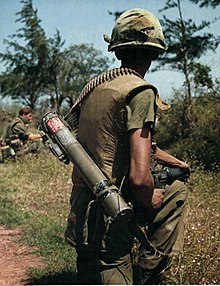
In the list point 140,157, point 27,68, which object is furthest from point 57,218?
point 27,68

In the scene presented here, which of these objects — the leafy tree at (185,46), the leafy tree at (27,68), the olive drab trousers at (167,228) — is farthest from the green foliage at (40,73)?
the olive drab trousers at (167,228)

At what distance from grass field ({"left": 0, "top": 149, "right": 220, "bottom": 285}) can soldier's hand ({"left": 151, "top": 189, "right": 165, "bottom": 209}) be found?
1.04m

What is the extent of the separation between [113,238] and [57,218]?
3.10 m

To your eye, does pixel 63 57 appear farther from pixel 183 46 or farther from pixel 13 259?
pixel 13 259

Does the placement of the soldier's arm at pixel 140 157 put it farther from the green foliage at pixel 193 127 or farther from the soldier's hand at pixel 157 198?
the green foliage at pixel 193 127

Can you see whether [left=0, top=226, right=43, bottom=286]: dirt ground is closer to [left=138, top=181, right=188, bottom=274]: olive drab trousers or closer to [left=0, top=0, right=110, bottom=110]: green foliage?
[left=138, top=181, right=188, bottom=274]: olive drab trousers

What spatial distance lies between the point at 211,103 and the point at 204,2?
3262mm

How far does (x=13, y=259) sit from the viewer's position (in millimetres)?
4793

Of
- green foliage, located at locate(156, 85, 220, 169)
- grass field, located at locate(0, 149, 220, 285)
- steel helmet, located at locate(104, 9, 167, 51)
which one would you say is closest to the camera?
steel helmet, located at locate(104, 9, 167, 51)

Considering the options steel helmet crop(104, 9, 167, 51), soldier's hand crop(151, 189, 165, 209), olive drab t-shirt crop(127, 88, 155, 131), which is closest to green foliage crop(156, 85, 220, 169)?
soldier's hand crop(151, 189, 165, 209)

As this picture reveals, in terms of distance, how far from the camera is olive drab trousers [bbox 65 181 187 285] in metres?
2.99

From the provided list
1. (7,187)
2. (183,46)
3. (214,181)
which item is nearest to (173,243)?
(7,187)

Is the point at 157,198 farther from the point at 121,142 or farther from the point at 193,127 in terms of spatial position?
the point at 193,127

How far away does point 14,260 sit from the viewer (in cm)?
476
